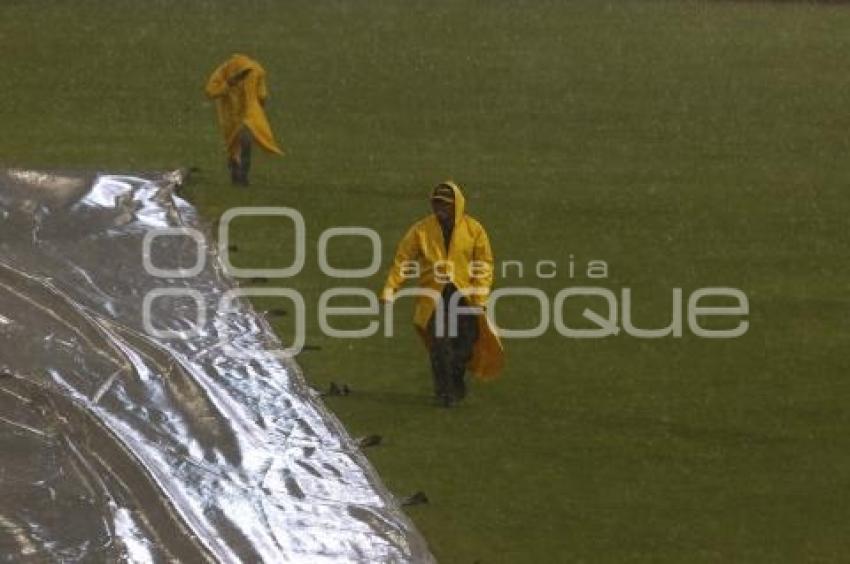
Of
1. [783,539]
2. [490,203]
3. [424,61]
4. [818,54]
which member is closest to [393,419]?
[783,539]

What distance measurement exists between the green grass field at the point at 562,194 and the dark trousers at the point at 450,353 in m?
0.18

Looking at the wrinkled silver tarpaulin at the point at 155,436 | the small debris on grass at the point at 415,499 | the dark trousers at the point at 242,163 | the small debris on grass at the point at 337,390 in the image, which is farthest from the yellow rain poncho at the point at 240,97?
the small debris on grass at the point at 415,499

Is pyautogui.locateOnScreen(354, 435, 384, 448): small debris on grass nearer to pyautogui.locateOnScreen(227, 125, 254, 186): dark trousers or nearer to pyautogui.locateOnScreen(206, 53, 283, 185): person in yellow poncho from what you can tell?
pyautogui.locateOnScreen(206, 53, 283, 185): person in yellow poncho

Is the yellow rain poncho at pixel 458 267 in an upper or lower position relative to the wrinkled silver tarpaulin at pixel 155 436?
upper

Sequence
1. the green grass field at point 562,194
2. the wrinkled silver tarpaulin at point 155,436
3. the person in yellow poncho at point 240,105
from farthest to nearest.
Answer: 1. the person in yellow poncho at point 240,105
2. the green grass field at point 562,194
3. the wrinkled silver tarpaulin at point 155,436

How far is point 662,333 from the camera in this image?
54.9 ft

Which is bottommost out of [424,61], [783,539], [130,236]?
[783,539]

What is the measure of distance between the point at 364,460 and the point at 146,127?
1281 centimetres

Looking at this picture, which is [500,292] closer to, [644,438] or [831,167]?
[644,438]

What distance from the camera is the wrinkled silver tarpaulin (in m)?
10.5

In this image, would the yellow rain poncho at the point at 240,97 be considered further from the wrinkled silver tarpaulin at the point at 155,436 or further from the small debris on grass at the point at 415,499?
the small debris on grass at the point at 415,499

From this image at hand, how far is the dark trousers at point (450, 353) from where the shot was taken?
14.2 meters

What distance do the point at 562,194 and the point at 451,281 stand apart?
26.4 feet

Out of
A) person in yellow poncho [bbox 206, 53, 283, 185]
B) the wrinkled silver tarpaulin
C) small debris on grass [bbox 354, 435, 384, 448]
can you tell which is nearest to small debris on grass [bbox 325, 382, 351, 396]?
the wrinkled silver tarpaulin
